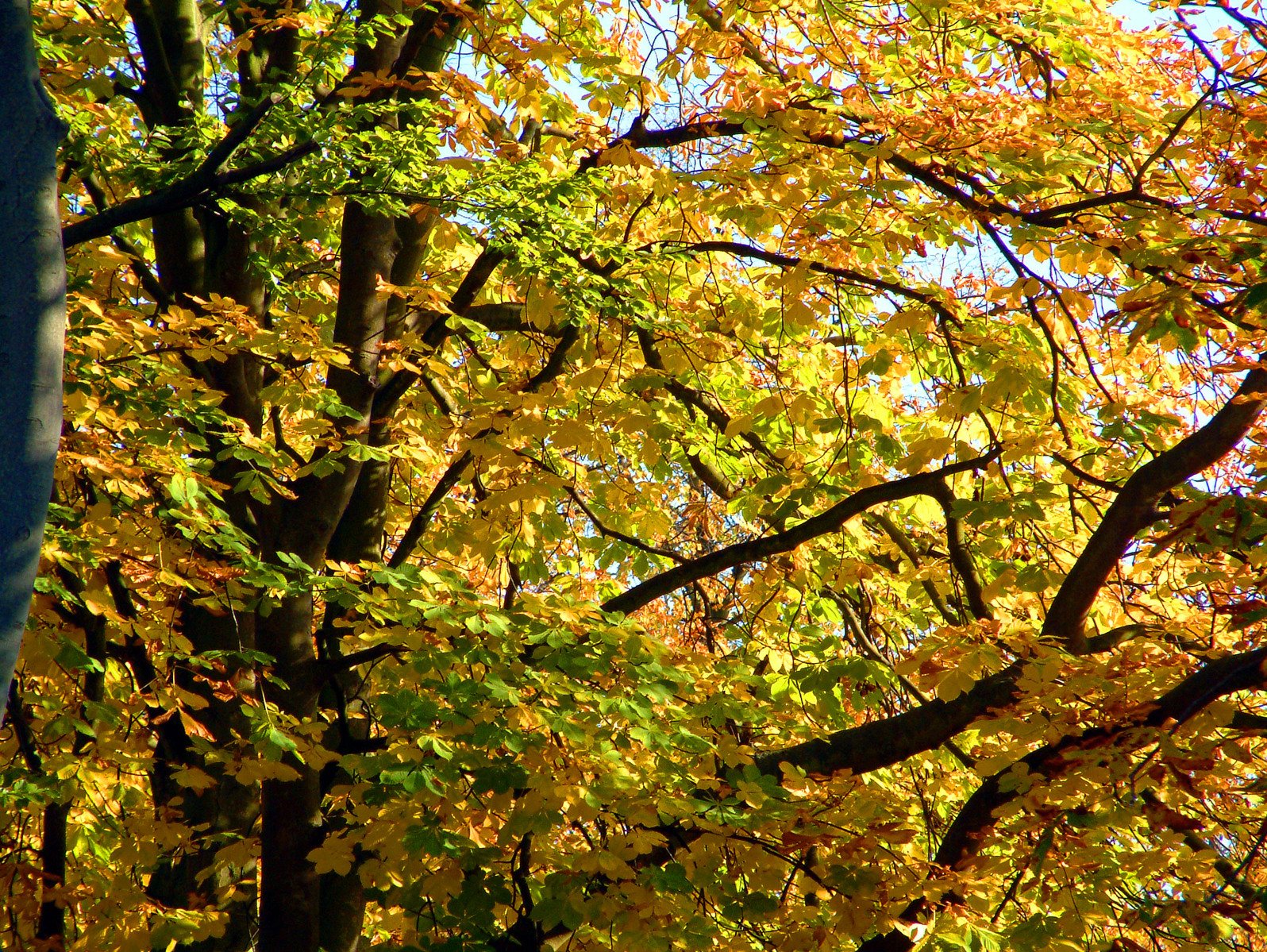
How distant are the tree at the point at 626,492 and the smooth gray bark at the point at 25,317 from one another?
796 mm

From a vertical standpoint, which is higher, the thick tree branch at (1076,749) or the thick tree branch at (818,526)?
the thick tree branch at (818,526)

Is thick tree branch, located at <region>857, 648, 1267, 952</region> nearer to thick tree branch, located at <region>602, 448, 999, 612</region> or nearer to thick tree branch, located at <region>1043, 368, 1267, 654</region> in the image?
thick tree branch, located at <region>1043, 368, 1267, 654</region>

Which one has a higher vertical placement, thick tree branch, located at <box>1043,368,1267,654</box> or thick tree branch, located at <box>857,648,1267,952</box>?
thick tree branch, located at <box>1043,368,1267,654</box>

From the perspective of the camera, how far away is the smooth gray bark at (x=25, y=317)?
1738 millimetres

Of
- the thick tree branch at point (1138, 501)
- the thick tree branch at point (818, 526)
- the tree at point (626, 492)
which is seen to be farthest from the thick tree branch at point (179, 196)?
the thick tree branch at point (1138, 501)

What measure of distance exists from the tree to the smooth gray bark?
80cm

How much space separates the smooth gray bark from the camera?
1.74 meters

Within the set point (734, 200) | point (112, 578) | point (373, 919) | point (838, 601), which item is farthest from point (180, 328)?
point (373, 919)

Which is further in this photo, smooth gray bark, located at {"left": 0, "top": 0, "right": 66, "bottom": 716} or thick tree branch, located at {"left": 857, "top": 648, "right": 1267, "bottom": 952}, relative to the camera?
thick tree branch, located at {"left": 857, "top": 648, "right": 1267, "bottom": 952}

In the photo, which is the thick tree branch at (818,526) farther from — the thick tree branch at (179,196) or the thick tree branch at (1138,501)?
the thick tree branch at (179,196)

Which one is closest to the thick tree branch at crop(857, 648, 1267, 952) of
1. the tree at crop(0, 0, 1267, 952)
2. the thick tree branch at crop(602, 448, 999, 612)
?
the tree at crop(0, 0, 1267, 952)

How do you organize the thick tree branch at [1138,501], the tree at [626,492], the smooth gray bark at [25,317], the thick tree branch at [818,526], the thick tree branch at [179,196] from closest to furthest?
the smooth gray bark at [25,317] < the thick tree branch at [179,196] < the tree at [626,492] < the thick tree branch at [1138,501] < the thick tree branch at [818,526]

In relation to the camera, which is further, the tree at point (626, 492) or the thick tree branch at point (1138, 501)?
the thick tree branch at point (1138, 501)

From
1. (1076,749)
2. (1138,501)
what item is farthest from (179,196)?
(1138,501)
